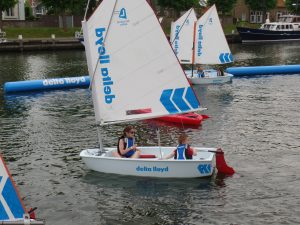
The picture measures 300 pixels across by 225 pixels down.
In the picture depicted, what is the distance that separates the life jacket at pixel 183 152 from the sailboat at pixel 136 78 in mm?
386

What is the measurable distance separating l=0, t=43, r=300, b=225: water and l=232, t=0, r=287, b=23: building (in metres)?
99.6

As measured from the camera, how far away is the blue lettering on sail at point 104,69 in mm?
24250

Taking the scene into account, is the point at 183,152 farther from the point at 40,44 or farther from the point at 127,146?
the point at 40,44

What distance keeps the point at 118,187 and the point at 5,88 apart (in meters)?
30.6

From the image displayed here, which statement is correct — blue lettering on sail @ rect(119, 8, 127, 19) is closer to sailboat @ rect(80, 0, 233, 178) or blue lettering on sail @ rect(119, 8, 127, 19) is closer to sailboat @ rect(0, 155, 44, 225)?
sailboat @ rect(80, 0, 233, 178)

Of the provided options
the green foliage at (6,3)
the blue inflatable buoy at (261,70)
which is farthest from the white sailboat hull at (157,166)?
the green foliage at (6,3)

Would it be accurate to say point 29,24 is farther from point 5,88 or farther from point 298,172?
point 298,172

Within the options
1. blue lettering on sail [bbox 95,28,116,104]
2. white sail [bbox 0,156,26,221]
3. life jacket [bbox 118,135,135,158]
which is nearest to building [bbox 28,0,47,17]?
blue lettering on sail [bbox 95,28,116,104]

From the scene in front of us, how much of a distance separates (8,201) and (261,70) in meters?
53.8

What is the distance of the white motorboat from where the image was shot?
181ft

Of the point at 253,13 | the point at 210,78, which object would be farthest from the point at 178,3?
the point at 210,78

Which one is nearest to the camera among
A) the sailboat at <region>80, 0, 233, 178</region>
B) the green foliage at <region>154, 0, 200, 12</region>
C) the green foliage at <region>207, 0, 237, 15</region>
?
the sailboat at <region>80, 0, 233, 178</region>

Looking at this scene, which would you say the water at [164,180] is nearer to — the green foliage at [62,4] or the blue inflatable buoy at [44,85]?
the blue inflatable buoy at [44,85]

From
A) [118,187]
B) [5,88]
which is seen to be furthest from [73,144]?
[5,88]
